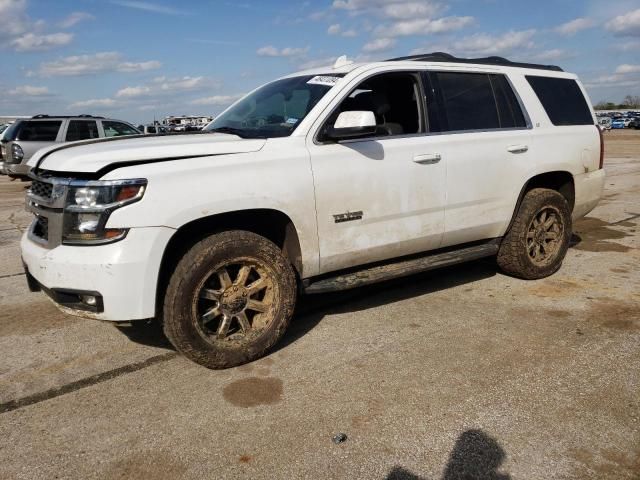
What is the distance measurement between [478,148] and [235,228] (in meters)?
2.20

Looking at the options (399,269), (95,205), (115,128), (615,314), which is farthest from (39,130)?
(615,314)

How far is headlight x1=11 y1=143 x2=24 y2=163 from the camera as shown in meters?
12.8

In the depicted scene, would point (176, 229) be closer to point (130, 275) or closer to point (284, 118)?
point (130, 275)

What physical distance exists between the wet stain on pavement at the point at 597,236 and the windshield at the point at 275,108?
422 cm

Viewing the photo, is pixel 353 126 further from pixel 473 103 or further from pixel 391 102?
pixel 473 103

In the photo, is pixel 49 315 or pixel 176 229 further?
pixel 49 315

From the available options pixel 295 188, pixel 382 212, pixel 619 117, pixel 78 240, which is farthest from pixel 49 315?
pixel 619 117

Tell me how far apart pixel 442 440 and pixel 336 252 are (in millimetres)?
1554

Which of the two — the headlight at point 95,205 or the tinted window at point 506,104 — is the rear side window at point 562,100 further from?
Answer: the headlight at point 95,205

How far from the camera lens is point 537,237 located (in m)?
5.11

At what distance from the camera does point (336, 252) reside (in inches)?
150

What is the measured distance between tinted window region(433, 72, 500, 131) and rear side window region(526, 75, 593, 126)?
660 mm

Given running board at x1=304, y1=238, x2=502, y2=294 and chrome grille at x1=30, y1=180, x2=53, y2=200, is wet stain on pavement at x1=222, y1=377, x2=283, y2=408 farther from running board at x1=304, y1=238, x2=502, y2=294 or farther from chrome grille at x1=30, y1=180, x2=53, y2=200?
chrome grille at x1=30, y1=180, x2=53, y2=200

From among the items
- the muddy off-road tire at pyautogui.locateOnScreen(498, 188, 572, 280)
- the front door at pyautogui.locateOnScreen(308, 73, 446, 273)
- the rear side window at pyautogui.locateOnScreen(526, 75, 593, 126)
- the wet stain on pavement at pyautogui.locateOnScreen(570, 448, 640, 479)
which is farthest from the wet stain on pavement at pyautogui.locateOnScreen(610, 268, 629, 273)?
the wet stain on pavement at pyautogui.locateOnScreen(570, 448, 640, 479)
